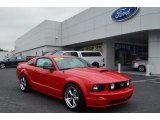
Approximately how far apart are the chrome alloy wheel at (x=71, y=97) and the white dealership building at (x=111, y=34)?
40.0ft

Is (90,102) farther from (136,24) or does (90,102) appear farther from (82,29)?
(82,29)

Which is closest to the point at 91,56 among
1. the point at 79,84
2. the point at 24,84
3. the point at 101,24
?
the point at 101,24

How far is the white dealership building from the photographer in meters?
17.0

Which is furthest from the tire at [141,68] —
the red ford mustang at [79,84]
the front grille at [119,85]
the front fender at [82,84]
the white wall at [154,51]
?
the front fender at [82,84]

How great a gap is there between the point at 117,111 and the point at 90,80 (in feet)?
3.59

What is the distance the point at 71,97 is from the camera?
5617 millimetres

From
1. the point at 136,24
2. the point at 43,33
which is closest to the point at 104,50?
the point at 136,24

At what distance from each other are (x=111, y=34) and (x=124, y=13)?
8.45 feet

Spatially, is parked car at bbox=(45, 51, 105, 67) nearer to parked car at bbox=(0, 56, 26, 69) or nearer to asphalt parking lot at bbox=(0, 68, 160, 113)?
parked car at bbox=(0, 56, 26, 69)

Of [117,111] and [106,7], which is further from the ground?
[106,7]

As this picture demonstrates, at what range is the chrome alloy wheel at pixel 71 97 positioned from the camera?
5469mm

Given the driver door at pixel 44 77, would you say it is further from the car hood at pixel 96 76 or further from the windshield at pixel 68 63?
the car hood at pixel 96 76
